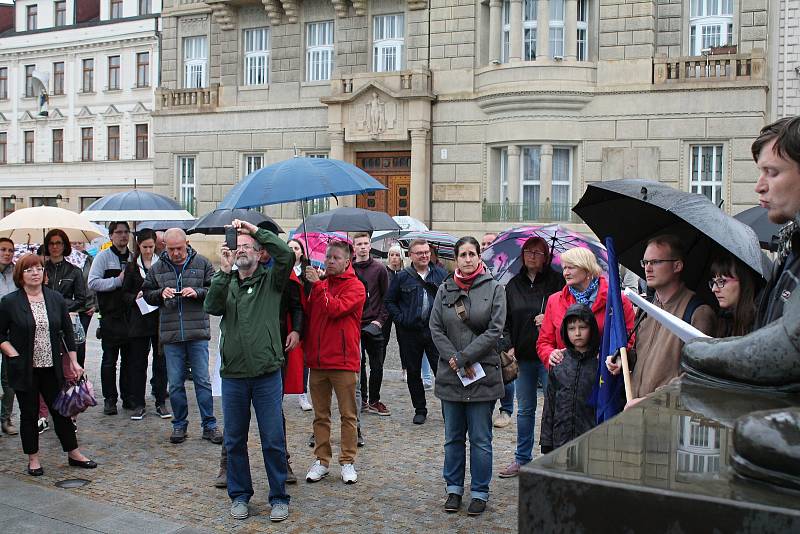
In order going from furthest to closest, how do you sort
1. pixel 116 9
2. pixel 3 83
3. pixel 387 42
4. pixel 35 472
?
pixel 3 83 < pixel 116 9 < pixel 387 42 < pixel 35 472

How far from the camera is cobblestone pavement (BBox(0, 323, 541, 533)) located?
5.89m

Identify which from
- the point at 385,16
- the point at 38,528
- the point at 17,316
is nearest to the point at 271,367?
the point at 38,528

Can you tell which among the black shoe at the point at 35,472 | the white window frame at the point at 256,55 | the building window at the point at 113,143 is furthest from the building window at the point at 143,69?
the black shoe at the point at 35,472

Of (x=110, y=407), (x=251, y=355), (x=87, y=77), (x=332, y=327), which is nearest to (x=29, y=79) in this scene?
(x=87, y=77)

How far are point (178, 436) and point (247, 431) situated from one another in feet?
7.41

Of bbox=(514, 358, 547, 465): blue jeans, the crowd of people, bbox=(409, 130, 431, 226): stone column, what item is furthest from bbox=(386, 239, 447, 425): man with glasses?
bbox=(409, 130, 431, 226): stone column

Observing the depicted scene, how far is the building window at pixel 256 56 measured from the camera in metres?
28.9

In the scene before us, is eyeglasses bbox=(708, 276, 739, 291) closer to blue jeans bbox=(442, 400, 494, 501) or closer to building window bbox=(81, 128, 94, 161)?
blue jeans bbox=(442, 400, 494, 501)

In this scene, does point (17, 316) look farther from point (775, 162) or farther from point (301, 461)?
point (775, 162)

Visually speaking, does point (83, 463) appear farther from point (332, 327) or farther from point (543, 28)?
point (543, 28)

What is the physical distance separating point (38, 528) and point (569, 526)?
510cm

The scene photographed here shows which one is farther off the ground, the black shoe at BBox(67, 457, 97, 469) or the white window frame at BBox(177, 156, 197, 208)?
the white window frame at BBox(177, 156, 197, 208)

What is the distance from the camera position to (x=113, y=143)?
42281 millimetres

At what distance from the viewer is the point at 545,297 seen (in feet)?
24.2
